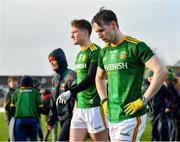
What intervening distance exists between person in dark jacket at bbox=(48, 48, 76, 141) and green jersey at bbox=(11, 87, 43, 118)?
3.64 m

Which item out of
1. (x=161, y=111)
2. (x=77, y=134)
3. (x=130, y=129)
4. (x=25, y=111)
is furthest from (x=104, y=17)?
(x=161, y=111)

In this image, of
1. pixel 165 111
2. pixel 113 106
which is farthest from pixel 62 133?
pixel 165 111

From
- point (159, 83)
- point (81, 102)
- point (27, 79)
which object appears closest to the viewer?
point (159, 83)

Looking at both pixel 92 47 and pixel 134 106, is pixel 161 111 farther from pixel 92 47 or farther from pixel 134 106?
pixel 134 106

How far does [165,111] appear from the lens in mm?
13414

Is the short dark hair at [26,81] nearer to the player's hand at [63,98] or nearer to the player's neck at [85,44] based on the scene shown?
the player's neck at [85,44]

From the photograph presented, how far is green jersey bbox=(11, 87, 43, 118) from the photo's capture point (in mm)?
12398

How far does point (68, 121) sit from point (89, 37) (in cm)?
130

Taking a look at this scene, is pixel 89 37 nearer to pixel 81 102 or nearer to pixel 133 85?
pixel 81 102

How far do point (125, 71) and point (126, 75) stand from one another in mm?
44

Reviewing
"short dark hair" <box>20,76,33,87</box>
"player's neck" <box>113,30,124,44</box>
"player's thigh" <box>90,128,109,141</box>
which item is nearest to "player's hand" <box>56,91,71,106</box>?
"player's thigh" <box>90,128,109,141</box>

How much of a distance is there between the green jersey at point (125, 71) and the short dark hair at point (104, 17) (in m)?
→ 0.24

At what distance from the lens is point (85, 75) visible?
7.90 metres

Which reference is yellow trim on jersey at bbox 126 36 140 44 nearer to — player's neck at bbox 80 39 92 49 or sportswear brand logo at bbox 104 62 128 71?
sportswear brand logo at bbox 104 62 128 71
